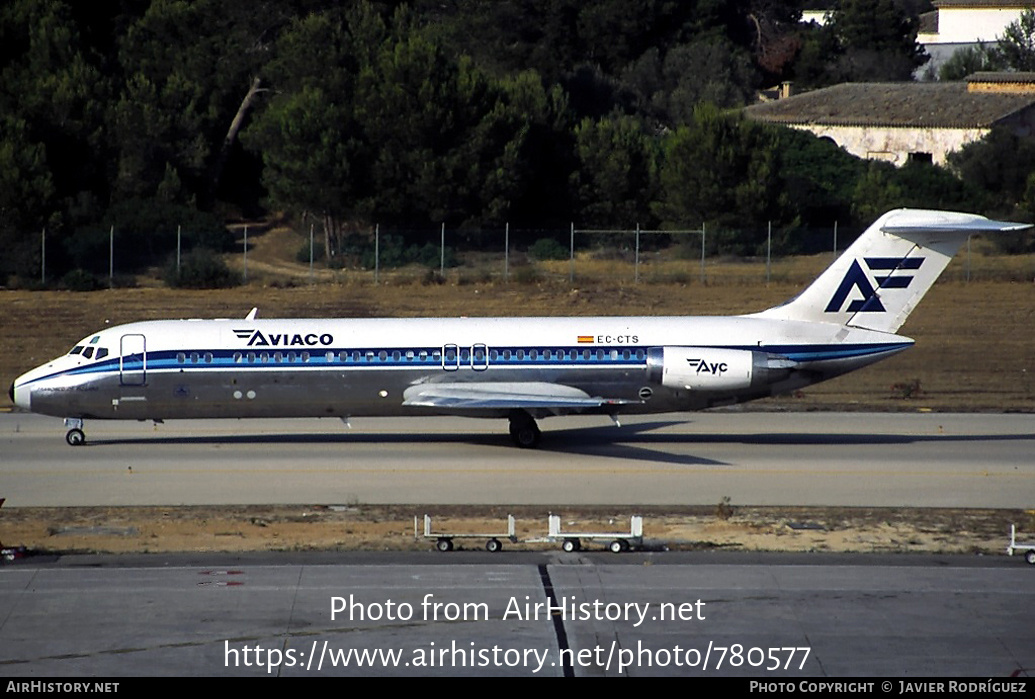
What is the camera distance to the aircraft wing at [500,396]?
27.0 metres

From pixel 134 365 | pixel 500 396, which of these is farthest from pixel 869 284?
pixel 134 365

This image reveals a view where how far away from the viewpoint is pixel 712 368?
27.5 metres

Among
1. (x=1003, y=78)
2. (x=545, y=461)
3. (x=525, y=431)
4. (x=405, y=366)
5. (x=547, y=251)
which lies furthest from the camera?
(x=1003, y=78)

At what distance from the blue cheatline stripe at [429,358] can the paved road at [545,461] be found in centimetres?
183

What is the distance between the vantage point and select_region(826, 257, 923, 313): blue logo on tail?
28078mm

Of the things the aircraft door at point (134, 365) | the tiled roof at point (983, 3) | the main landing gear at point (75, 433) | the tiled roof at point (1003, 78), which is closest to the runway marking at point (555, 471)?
the aircraft door at point (134, 365)

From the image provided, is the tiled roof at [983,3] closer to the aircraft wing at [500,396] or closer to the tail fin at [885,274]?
the tail fin at [885,274]

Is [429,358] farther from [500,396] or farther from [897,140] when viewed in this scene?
[897,140]

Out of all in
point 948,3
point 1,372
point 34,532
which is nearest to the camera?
point 34,532

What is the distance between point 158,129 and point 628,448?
37442 millimetres

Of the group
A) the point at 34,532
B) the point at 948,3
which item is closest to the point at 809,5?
the point at 948,3

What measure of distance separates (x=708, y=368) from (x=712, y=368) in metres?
0.08
